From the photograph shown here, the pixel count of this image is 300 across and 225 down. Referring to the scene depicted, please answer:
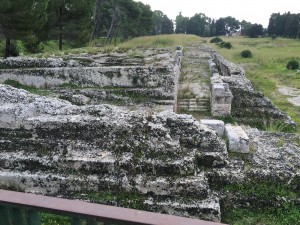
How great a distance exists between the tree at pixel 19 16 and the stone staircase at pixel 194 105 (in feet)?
34.6

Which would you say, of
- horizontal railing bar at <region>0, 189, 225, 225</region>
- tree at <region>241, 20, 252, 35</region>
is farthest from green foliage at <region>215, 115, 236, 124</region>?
tree at <region>241, 20, 252, 35</region>

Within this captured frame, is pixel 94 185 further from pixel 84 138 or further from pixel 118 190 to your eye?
pixel 84 138

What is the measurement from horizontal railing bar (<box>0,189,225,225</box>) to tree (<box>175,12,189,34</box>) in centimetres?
9312

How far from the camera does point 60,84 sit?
35.9 ft

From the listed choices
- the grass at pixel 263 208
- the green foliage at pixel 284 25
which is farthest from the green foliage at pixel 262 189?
the green foliage at pixel 284 25

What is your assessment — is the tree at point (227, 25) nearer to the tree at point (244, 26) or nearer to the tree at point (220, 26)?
the tree at point (220, 26)

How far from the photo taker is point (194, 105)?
450 inches

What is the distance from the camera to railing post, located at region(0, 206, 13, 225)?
2.01 metres

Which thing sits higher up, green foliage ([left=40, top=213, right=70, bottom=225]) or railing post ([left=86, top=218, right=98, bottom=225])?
railing post ([left=86, top=218, right=98, bottom=225])

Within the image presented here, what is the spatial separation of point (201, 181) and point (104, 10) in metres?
39.4

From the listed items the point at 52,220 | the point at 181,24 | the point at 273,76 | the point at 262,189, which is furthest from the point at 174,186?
the point at 181,24

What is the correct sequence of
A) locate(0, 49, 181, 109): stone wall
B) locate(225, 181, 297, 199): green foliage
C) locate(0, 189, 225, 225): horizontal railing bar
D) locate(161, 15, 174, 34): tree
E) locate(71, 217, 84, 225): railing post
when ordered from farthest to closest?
locate(161, 15, 174, 34): tree
locate(0, 49, 181, 109): stone wall
locate(225, 181, 297, 199): green foliage
locate(71, 217, 84, 225): railing post
locate(0, 189, 225, 225): horizontal railing bar

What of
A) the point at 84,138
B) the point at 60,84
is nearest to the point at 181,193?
the point at 84,138

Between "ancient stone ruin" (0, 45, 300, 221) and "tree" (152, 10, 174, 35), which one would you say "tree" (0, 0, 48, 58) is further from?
"tree" (152, 10, 174, 35)
